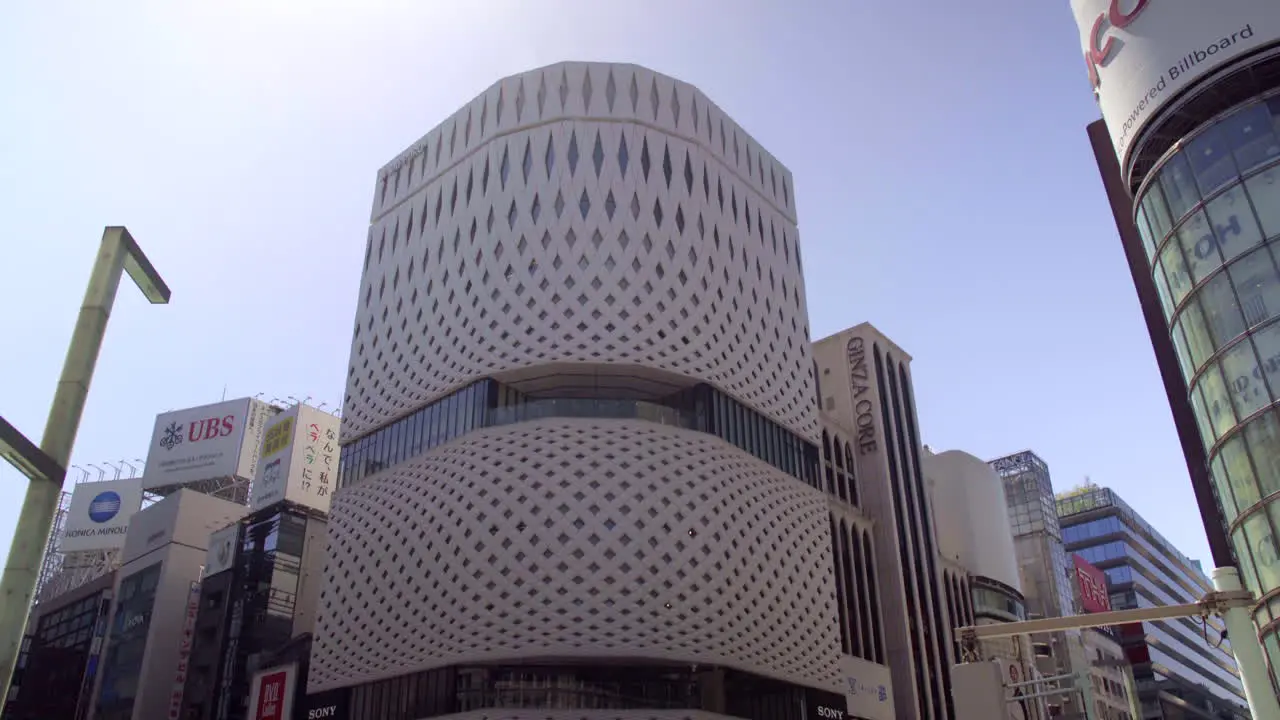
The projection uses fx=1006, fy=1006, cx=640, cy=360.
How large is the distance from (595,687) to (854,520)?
86.2ft

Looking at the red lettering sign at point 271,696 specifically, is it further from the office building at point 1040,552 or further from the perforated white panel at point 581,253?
the office building at point 1040,552

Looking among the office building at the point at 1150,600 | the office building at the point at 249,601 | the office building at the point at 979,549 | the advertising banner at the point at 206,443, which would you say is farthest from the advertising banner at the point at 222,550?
the office building at the point at 1150,600

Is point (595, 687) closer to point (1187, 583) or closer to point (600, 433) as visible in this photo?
point (600, 433)

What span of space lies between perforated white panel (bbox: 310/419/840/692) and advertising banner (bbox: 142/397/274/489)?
33933 mm

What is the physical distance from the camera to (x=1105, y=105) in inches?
1601

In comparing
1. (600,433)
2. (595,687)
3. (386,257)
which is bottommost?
(595,687)

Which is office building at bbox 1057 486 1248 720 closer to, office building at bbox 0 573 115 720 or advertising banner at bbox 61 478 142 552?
office building at bbox 0 573 115 720

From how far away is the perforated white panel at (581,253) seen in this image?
4925 centimetres

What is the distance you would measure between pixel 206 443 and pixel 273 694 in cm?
3331

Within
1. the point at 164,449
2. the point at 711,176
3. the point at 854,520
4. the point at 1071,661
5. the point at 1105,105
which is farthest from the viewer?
the point at 1071,661

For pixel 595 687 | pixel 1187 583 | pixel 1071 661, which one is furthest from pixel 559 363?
pixel 1187 583

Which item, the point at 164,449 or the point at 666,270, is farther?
the point at 164,449

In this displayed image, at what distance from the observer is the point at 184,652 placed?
68.2 metres

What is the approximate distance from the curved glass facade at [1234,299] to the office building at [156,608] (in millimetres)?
A: 62708
